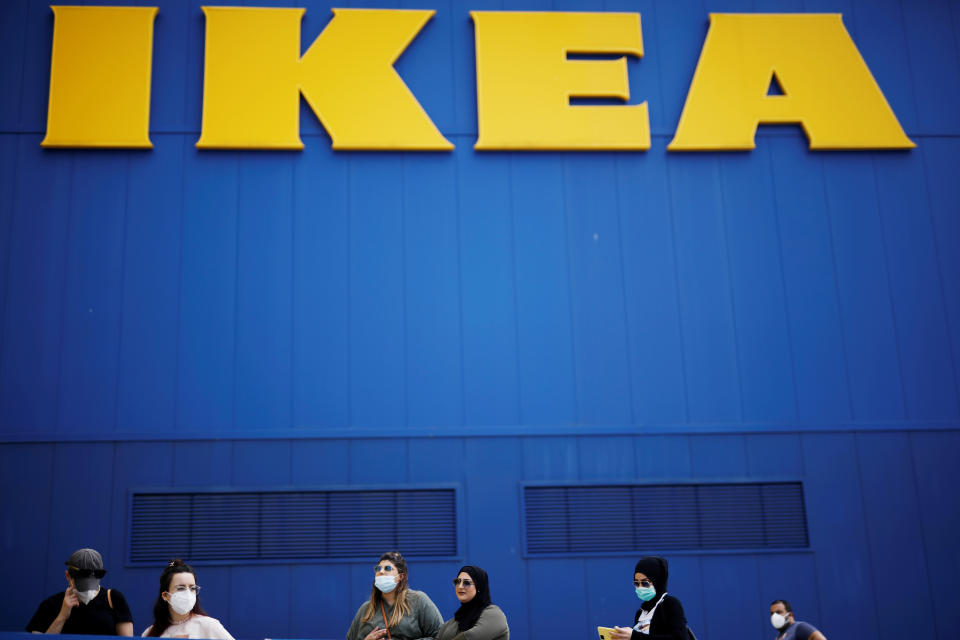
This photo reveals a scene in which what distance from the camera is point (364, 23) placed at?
10.6 metres

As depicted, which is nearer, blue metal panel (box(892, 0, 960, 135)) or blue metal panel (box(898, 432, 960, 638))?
blue metal panel (box(898, 432, 960, 638))

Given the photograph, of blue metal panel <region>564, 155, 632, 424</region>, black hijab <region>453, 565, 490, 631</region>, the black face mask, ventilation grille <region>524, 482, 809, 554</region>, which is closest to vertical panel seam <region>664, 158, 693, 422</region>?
ventilation grille <region>524, 482, 809, 554</region>

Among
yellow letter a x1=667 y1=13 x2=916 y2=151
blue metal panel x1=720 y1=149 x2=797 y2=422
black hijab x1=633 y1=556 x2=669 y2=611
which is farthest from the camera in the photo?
yellow letter a x1=667 y1=13 x2=916 y2=151

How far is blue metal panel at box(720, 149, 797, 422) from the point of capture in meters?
9.96

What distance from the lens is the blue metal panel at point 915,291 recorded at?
10.0 metres

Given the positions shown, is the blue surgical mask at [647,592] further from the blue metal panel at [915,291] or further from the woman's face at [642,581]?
the blue metal panel at [915,291]

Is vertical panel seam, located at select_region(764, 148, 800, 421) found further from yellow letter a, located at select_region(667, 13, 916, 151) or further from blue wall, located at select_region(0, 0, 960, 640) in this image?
yellow letter a, located at select_region(667, 13, 916, 151)

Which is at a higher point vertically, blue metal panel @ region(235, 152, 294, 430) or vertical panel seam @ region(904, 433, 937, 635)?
blue metal panel @ region(235, 152, 294, 430)

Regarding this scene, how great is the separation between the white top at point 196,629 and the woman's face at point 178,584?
0.61 ft

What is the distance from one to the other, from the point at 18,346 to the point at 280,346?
2785mm

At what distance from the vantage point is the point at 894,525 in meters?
9.62

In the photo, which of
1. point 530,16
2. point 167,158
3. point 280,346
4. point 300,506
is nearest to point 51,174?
point 167,158

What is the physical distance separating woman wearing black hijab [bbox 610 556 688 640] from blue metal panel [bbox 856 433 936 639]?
194 inches

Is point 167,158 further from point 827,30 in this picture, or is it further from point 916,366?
point 916,366
